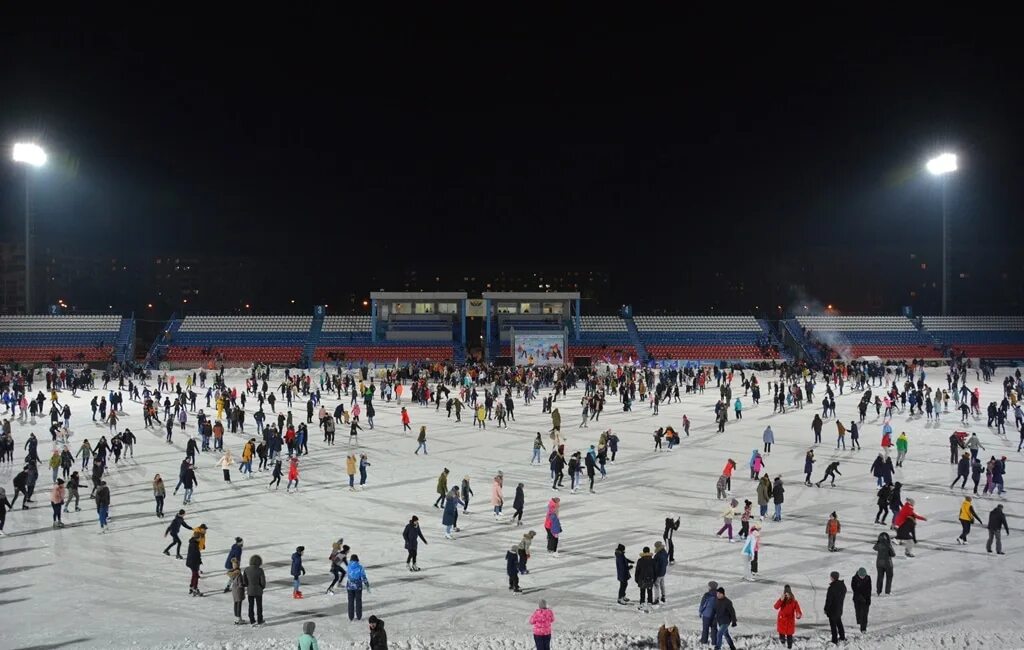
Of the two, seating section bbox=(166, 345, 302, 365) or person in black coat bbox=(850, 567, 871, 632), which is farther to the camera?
seating section bbox=(166, 345, 302, 365)

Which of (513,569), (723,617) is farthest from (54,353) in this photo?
(723,617)

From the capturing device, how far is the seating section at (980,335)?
6050cm

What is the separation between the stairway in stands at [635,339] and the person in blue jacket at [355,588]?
4832cm

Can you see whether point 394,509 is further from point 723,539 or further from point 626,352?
point 626,352

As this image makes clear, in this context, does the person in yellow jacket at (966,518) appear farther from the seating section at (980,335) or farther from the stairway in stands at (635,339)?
the seating section at (980,335)

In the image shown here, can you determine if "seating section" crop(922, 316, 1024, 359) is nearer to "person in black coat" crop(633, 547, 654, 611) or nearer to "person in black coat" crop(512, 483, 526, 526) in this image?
"person in black coat" crop(512, 483, 526, 526)

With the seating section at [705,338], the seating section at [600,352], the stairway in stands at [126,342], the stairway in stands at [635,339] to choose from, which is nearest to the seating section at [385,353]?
the seating section at [600,352]

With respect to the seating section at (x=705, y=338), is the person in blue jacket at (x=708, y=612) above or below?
below

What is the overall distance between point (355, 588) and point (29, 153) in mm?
57825

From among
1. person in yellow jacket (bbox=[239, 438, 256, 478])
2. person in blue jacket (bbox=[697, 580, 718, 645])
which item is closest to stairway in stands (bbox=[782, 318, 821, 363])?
person in yellow jacket (bbox=[239, 438, 256, 478])

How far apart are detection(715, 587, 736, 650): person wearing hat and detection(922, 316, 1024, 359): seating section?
185 ft

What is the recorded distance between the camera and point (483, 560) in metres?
15.3

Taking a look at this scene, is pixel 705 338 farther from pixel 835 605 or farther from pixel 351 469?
pixel 835 605

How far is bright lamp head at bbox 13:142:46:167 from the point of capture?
56.2 m
